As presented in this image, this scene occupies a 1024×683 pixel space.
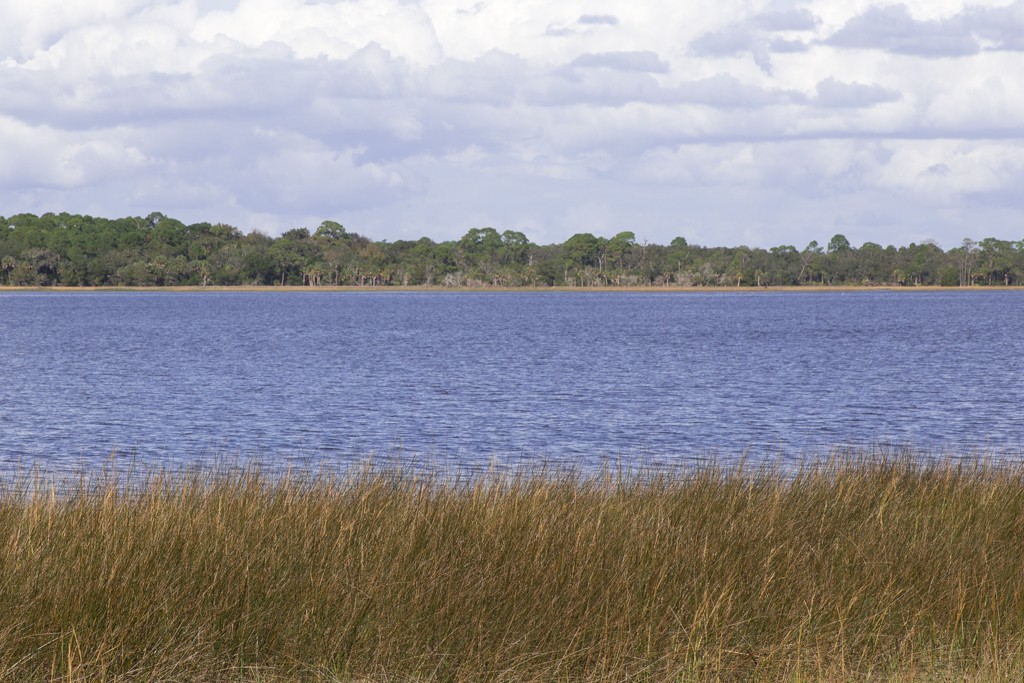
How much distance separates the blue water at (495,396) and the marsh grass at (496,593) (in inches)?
149

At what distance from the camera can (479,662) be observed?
5.88 m

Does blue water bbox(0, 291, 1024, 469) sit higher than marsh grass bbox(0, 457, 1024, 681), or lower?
lower

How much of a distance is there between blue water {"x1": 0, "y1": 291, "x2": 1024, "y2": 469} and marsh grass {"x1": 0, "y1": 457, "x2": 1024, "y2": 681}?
3779mm

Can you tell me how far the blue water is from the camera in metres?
20.9

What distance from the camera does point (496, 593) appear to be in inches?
256

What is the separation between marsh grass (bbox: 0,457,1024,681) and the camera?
586cm

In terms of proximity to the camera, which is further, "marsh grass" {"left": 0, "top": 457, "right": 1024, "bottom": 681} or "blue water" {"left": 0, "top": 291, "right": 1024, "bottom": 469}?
"blue water" {"left": 0, "top": 291, "right": 1024, "bottom": 469}

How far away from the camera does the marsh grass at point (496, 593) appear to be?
5.86 meters

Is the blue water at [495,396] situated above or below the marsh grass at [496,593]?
below

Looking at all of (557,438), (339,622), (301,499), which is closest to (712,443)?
(557,438)

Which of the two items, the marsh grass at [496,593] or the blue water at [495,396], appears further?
the blue water at [495,396]

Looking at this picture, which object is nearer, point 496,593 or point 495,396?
point 496,593

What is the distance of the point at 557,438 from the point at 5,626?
16682mm

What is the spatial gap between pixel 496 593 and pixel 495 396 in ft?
82.1
